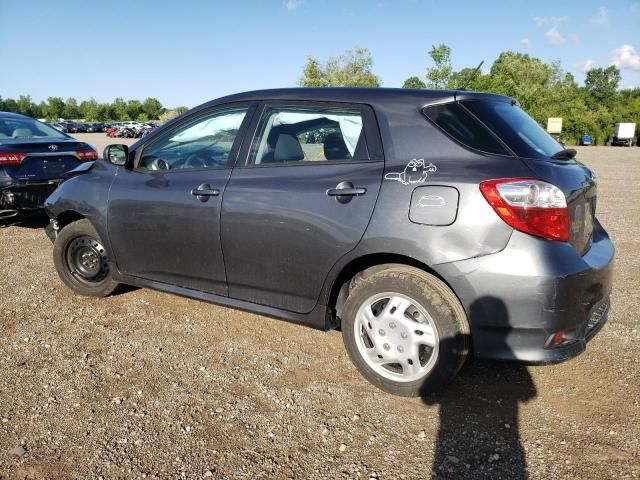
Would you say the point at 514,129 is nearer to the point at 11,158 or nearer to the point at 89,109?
the point at 11,158

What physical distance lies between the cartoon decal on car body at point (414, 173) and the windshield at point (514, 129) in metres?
0.42

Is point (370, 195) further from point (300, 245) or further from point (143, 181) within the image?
point (143, 181)

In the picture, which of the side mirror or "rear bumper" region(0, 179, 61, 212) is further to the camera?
"rear bumper" region(0, 179, 61, 212)

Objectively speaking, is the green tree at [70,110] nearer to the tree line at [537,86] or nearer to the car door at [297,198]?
the tree line at [537,86]

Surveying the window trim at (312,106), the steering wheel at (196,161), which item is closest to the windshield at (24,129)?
the steering wheel at (196,161)

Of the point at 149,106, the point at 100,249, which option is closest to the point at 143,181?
the point at 100,249

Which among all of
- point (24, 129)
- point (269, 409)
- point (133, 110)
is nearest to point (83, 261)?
point (269, 409)

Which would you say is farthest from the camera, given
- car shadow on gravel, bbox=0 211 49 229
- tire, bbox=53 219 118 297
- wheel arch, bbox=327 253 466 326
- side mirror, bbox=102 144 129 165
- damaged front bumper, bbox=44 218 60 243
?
car shadow on gravel, bbox=0 211 49 229

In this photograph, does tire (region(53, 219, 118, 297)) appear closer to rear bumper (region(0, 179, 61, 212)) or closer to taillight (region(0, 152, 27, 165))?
rear bumper (region(0, 179, 61, 212))

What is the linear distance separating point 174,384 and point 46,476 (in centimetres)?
91

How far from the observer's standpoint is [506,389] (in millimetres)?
3088

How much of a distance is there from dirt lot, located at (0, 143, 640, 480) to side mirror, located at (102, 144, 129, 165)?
127cm

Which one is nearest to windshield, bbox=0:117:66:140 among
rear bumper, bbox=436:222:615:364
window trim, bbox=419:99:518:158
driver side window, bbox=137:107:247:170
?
driver side window, bbox=137:107:247:170

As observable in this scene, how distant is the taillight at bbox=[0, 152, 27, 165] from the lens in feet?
21.2
